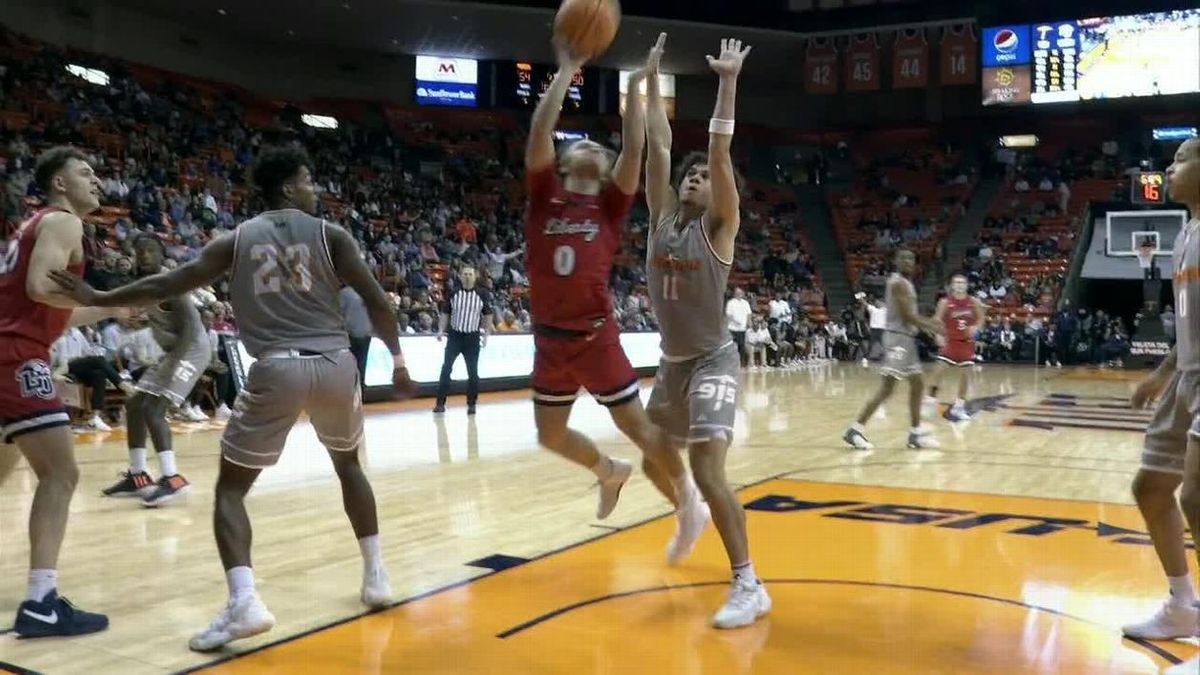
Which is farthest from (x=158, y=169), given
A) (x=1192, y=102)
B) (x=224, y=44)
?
(x=1192, y=102)

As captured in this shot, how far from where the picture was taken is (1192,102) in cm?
2808

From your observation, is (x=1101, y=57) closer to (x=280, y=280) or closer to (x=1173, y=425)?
(x=1173, y=425)

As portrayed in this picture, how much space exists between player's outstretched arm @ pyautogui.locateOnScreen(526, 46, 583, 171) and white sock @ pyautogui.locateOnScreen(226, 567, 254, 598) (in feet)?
6.11

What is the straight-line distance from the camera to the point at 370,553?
3986mm

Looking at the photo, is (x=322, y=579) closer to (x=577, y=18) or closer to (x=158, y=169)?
(x=577, y=18)

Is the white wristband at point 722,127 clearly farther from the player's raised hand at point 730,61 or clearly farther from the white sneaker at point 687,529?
the white sneaker at point 687,529

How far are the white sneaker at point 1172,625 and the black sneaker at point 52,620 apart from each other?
370cm

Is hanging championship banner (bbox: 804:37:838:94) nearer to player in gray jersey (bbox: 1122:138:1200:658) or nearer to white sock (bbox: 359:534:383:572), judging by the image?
player in gray jersey (bbox: 1122:138:1200:658)

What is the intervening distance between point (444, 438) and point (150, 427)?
333cm

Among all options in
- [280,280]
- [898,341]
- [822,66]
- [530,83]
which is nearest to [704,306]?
[280,280]

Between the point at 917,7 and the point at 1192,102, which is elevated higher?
the point at 917,7

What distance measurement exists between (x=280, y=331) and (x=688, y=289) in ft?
5.23

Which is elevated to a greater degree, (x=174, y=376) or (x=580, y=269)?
(x=580, y=269)

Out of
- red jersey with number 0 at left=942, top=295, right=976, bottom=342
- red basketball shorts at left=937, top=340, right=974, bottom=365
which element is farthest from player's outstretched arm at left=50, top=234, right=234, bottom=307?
red basketball shorts at left=937, top=340, right=974, bottom=365
